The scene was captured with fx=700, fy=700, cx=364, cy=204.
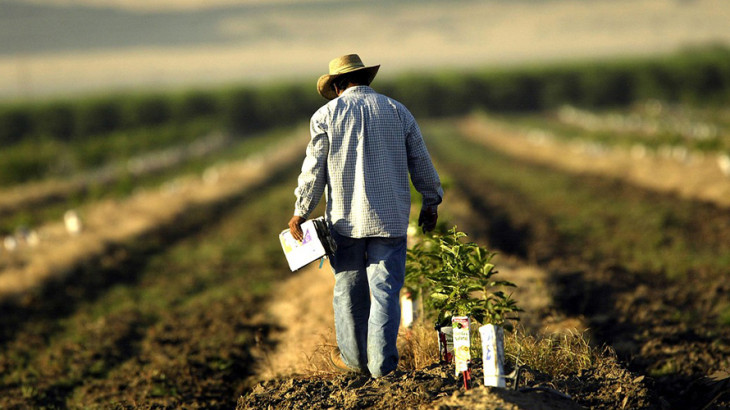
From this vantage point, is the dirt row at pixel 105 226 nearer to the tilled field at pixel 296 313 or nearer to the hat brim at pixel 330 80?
the tilled field at pixel 296 313

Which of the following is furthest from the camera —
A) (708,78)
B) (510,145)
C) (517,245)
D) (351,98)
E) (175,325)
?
(708,78)

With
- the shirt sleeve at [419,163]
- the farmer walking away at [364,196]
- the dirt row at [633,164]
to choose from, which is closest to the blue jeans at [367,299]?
the farmer walking away at [364,196]

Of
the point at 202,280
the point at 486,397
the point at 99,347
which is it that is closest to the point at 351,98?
the point at 486,397

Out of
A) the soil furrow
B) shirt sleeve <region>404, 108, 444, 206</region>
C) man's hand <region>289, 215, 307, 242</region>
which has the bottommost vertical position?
the soil furrow

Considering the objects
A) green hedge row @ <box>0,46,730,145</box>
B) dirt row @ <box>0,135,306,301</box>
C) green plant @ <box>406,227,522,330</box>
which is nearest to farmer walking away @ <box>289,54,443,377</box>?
green plant @ <box>406,227,522,330</box>

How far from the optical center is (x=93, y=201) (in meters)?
18.2

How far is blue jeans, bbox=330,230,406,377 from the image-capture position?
4379 mm

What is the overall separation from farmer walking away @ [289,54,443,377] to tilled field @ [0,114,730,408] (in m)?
0.30

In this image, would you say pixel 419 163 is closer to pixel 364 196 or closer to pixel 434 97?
pixel 364 196

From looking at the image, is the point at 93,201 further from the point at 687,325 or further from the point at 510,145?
the point at 510,145

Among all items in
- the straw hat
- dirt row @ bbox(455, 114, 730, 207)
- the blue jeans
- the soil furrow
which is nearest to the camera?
the blue jeans

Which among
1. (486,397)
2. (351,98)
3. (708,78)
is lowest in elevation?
(708,78)

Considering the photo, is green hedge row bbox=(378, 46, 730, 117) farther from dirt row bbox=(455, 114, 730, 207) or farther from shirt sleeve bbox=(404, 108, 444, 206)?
shirt sleeve bbox=(404, 108, 444, 206)

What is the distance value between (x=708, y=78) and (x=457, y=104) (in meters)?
20.1
